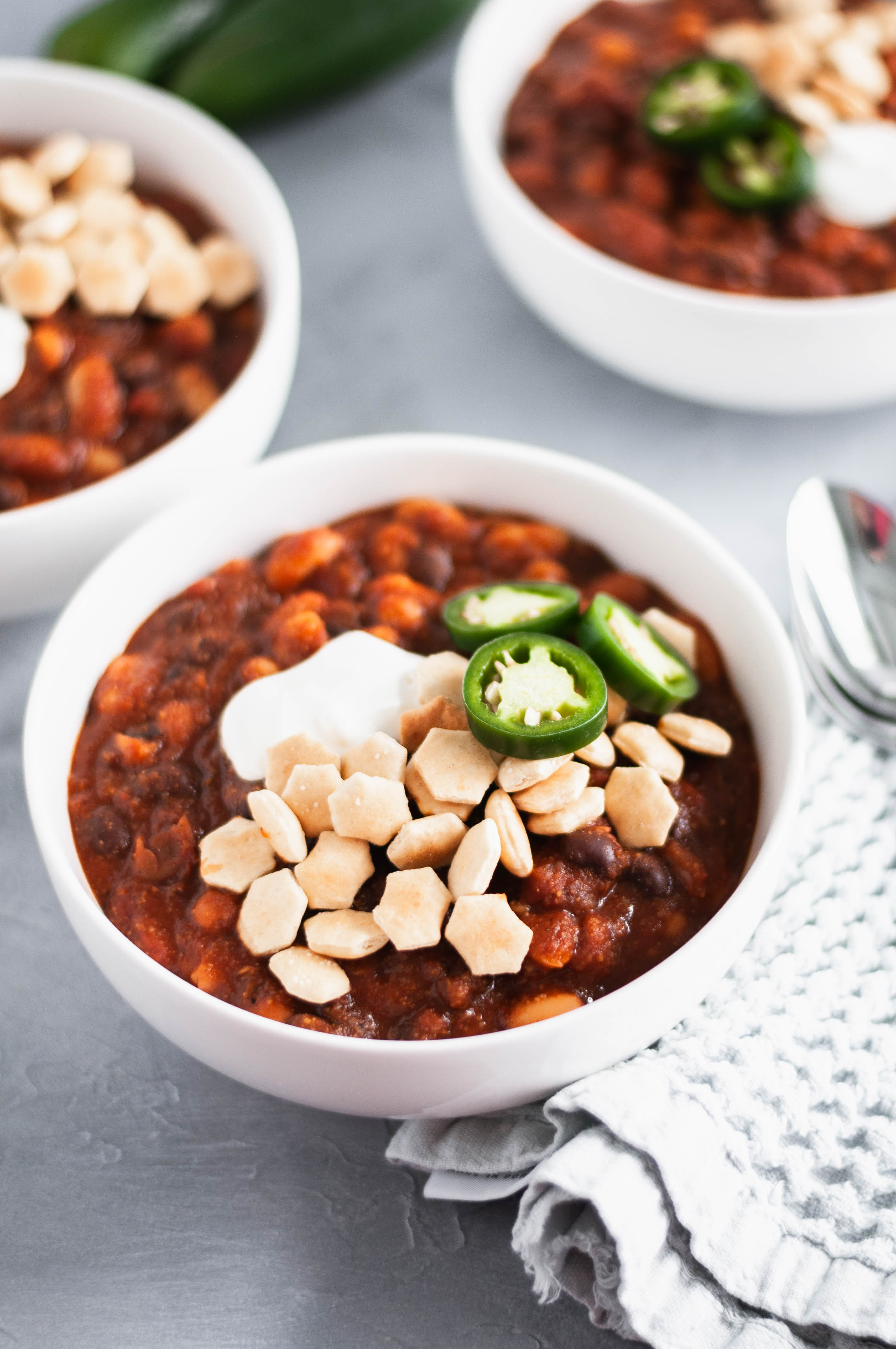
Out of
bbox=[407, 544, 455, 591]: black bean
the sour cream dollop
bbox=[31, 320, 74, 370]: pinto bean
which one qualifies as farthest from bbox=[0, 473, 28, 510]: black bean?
the sour cream dollop

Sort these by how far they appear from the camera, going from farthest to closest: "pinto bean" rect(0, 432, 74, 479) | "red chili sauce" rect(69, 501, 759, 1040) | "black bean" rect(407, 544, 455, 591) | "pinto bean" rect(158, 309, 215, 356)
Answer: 1. "pinto bean" rect(158, 309, 215, 356)
2. "pinto bean" rect(0, 432, 74, 479)
3. "black bean" rect(407, 544, 455, 591)
4. "red chili sauce" rect(69, 501, 759, 1040)

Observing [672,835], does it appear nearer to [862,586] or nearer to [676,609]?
[676,609]

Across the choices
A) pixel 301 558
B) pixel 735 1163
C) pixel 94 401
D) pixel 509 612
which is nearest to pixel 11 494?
pixel 94 401

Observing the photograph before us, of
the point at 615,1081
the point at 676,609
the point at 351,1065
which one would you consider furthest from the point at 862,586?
the point at 351,1065

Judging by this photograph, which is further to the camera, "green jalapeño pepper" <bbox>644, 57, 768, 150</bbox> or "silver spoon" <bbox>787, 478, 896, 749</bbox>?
"green jalapeño pepper" <bbox>644, 57, 768, 150</bbox>

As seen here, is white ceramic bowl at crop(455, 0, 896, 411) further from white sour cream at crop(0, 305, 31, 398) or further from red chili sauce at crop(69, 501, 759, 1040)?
white sour cream at crop(0, 305, 31, 398)

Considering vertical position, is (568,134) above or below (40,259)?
above

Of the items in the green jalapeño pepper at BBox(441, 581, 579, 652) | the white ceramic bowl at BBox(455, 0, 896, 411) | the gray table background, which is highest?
the white ceramic bowl at BBox(455, 0, 896, 411)
